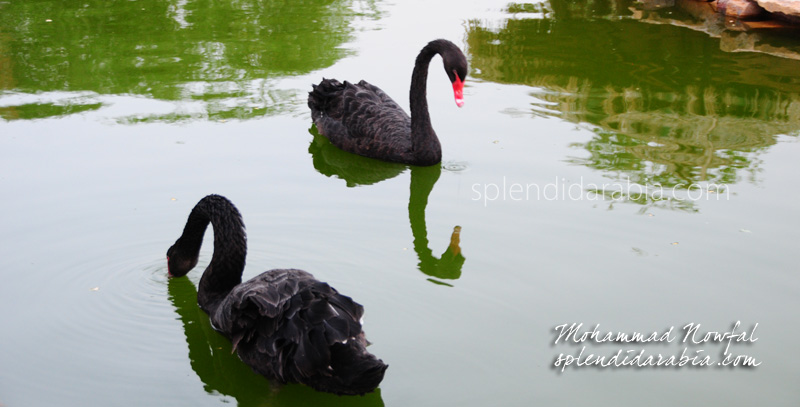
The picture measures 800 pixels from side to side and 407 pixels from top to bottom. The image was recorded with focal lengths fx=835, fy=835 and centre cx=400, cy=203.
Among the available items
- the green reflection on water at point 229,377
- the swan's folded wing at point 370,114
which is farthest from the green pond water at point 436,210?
the swan's folded wing at point 370,114

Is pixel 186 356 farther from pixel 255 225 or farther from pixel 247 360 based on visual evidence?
pixel 255 225

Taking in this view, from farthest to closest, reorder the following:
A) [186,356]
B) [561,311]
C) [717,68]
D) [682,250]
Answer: [717,68] < [682,250] < [561,311] < [186,356]

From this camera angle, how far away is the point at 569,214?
5.05m

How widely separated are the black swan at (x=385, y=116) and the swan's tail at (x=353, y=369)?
10.0 feet

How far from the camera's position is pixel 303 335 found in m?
3.01

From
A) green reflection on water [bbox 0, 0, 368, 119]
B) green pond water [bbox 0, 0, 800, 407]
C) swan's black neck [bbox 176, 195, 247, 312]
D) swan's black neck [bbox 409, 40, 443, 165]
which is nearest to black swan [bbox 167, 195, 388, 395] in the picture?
swan's black neck [bbox 176, 195, 247, 312]

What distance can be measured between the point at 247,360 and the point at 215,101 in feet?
13.4

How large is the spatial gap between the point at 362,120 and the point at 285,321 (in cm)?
334

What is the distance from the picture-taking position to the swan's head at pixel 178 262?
4.18m

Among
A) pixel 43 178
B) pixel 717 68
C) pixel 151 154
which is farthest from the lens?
pixel 717 68

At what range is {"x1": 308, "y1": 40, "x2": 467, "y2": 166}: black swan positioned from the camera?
5.87 meters

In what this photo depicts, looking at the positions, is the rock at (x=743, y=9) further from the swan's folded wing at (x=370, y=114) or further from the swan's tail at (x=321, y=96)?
the swan's tail at (x=321, y=96)

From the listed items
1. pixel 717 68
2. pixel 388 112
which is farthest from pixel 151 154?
pixel 717 68

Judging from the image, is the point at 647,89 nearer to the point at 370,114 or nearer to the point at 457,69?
the point at 457,69
